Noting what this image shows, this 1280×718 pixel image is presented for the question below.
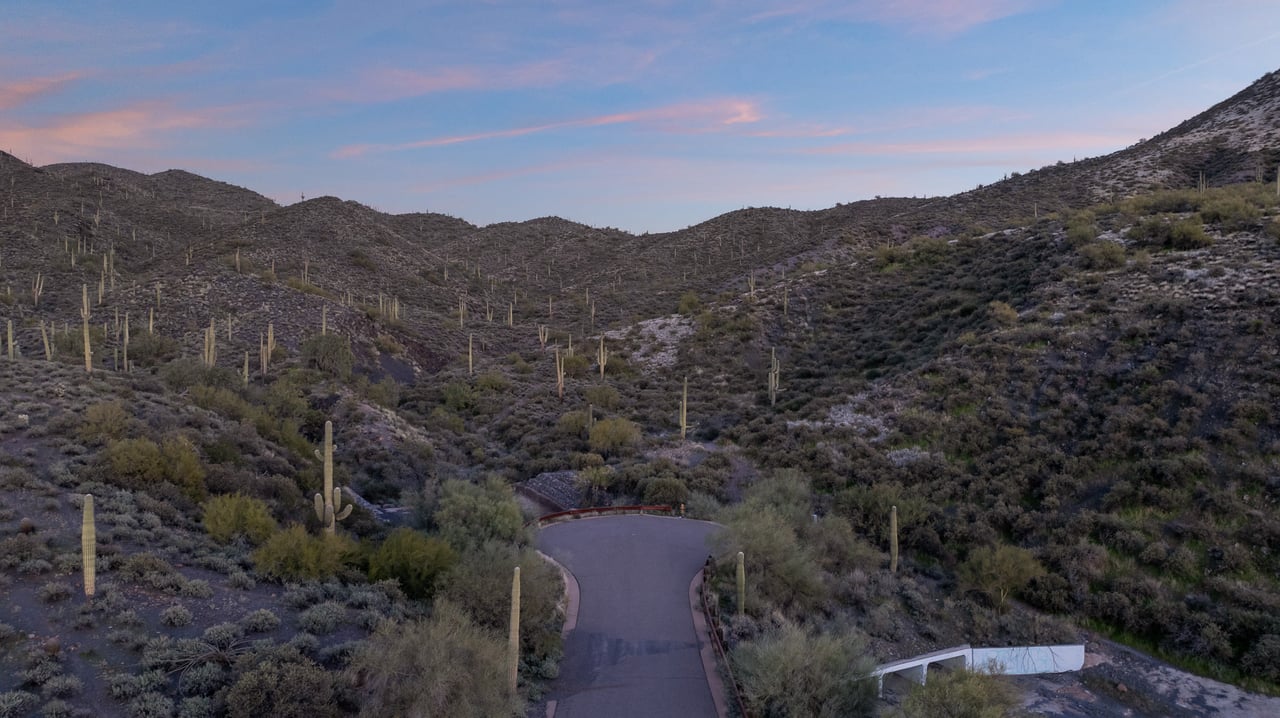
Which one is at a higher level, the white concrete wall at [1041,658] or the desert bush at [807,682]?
the desert bush at [807,682]

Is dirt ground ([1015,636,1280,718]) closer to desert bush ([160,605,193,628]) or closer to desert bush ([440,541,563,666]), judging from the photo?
desert bush ([440,541,563,666])

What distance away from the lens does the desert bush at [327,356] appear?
1336 inches

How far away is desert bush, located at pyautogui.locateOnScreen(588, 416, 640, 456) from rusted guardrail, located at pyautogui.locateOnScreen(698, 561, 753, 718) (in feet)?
38.7

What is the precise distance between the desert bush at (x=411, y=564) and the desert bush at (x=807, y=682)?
580 centimetres

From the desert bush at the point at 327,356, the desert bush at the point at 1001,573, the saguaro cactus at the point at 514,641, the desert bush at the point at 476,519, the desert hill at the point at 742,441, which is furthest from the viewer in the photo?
the desert bush at the point at 327,356

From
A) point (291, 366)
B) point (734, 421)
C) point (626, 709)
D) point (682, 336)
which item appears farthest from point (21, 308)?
point (626, 709)

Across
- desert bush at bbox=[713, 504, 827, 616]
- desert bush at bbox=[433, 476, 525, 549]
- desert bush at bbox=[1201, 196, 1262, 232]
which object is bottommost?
desert bush at bbox=[713, 504, 827, 616]

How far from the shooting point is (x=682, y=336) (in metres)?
42.4

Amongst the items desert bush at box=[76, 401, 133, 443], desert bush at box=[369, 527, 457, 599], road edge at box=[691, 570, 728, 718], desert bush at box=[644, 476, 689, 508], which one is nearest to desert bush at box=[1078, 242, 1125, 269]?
desert bush at box=[644, 476, 689, 508]

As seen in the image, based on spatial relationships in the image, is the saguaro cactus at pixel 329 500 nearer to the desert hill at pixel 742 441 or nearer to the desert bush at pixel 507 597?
the desert hill at pixel 742 441

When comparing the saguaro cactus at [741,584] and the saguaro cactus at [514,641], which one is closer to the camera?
the saguaro cactus at [514,641]

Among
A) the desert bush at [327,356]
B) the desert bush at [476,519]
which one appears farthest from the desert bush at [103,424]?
the desert bush at [327,356]

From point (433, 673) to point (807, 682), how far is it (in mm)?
5261

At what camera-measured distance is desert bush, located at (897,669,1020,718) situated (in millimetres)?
8984
